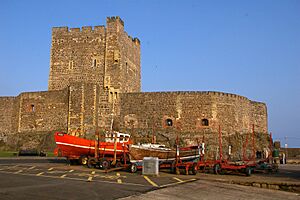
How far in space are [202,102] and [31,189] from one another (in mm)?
21662

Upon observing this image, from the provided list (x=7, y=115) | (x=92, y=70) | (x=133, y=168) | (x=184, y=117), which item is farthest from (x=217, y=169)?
(x=7, y=115)

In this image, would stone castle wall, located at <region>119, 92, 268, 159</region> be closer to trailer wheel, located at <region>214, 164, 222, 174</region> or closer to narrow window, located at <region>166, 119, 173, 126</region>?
narrow window, located at <region>166, 119, 173, 126</region>

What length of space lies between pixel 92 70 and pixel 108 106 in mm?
4741

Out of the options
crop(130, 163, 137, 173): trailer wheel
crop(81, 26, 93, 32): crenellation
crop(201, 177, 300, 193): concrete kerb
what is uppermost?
crop(81, 26, 93, 32): crenellation

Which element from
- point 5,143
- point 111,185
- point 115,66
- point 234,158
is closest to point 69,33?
point 115,66

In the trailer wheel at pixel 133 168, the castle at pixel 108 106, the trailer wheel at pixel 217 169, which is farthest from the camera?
the castle at pixel 108 106

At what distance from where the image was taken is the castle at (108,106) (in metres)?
29.5

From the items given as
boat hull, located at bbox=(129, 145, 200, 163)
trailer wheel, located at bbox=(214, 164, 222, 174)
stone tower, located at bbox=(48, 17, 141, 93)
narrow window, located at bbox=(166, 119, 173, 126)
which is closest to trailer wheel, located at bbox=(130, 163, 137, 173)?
boat hull, located at bbox=(129, 145, 200, 163)

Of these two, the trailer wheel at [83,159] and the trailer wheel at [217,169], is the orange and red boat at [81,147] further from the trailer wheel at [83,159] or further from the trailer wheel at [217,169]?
the trailer wheel at [217,169]

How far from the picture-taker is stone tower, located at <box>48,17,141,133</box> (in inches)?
1177

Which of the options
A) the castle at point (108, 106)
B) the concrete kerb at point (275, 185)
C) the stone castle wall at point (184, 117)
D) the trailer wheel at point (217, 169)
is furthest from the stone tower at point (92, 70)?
the concrete kerb at point (275, 185)

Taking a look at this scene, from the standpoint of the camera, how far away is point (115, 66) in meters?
32.2

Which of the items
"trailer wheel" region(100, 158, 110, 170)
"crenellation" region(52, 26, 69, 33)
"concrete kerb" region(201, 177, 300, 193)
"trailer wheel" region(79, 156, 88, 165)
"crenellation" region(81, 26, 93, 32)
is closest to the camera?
"concrete kerb" region(201, 177, 300, 193)

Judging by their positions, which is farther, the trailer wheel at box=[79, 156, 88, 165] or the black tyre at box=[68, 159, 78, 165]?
the black tyre at box=[68, 159, 78, 165]
